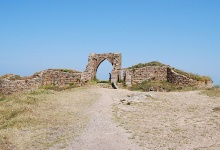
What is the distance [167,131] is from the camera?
15.3 m

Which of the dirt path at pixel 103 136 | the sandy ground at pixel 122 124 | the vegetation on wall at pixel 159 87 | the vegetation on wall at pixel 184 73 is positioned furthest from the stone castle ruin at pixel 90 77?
the dirt path at pixel 103 136

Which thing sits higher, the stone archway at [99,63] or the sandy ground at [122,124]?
the stone archway at [99,63]

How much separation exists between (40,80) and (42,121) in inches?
743

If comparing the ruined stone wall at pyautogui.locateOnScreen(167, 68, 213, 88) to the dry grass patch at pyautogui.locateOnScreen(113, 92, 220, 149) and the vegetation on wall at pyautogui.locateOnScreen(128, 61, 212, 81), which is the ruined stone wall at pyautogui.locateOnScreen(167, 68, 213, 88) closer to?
the vegetation on wall at pyautogui.locateOnScreen(128, 61, 212, 81)

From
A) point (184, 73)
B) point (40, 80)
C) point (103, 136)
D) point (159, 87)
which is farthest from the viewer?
point (40, 80)

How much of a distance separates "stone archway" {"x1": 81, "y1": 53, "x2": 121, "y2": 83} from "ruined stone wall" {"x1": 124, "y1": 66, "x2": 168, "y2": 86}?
1.45 meters

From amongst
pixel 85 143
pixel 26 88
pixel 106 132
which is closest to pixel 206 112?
pixel 106 132

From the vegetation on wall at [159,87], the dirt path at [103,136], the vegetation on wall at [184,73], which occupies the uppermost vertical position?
the vegetation on wall at [184,73]

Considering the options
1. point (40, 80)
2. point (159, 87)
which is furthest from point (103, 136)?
point (40, 80)

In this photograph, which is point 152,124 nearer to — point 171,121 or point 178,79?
point 171,121

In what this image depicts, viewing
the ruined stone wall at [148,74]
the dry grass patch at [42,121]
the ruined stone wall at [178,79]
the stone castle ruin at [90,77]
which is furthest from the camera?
the ruined stone wall at [148,74]

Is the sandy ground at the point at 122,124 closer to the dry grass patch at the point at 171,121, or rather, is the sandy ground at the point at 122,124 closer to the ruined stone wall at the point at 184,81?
the dry grass patch at the point at 171,121

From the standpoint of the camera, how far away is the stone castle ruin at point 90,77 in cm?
3412

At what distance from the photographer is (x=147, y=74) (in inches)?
1422
